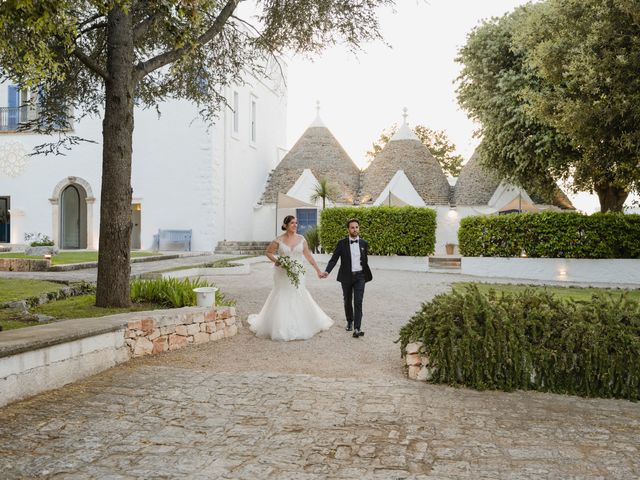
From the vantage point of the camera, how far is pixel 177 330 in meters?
7.75

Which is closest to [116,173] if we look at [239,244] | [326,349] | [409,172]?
[326,349]

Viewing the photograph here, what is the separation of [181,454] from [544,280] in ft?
50.6

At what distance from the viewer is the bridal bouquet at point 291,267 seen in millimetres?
8484

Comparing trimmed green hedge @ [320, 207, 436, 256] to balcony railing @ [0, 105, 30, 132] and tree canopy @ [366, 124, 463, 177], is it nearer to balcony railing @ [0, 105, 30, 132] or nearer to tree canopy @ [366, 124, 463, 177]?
balcony railing @ [0, 105, 30, 132]

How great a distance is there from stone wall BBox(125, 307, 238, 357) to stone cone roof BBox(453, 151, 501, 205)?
21409 mm

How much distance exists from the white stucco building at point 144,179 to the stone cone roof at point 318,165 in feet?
10.5

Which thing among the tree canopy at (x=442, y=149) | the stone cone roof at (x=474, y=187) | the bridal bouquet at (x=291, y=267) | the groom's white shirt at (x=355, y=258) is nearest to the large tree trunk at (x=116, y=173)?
the bridal bouquet at (x=291, y=267)

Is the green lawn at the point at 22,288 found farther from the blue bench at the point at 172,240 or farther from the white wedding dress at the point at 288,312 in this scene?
the blue bench at the point at 172,240

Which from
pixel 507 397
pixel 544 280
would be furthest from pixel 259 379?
pixel 544 280

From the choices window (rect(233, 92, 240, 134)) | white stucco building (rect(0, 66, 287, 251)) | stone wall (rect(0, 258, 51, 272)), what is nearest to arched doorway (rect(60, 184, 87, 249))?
white stucco building (rect(0, 66, 287, 251))

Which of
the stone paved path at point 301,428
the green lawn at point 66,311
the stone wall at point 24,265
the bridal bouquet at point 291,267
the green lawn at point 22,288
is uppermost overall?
the bridal bouquet at point 291,267

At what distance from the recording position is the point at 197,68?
12.3 metres

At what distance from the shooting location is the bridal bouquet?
8484 millimetres

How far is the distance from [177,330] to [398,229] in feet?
42.7
